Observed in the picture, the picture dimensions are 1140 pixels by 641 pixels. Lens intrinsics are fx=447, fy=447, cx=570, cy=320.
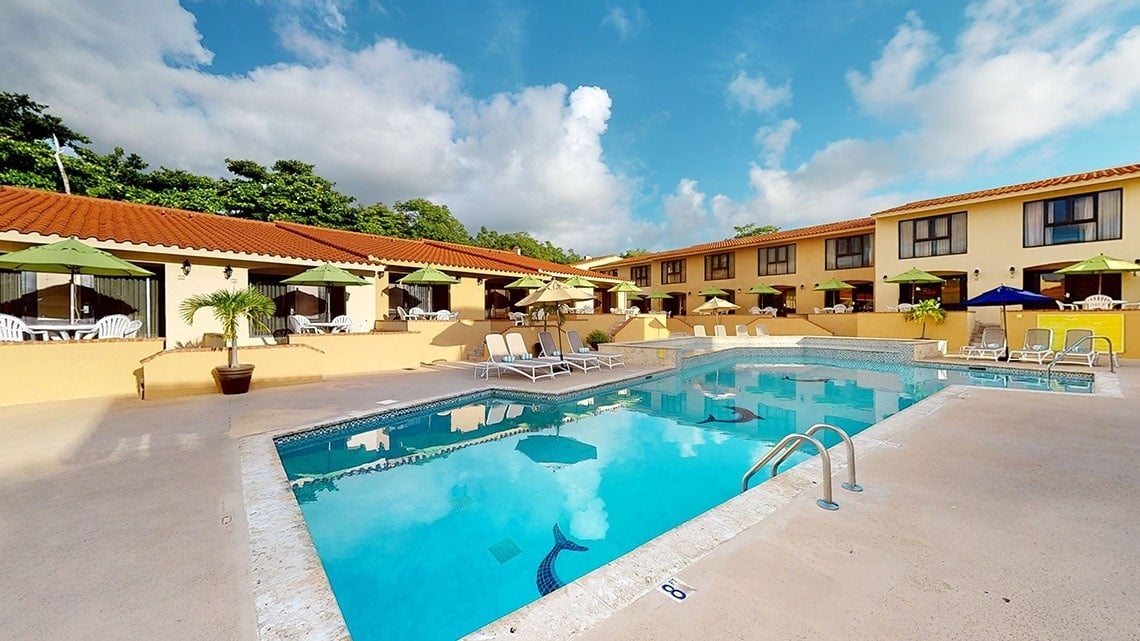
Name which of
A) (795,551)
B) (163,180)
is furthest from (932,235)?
(163,180)

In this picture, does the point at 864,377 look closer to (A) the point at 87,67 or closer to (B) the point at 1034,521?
(B) the point at 1034,521

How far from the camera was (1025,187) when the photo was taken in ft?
55.8

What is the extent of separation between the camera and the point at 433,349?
13.6 metres

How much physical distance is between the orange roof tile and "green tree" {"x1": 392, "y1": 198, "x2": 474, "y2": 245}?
89.5ft

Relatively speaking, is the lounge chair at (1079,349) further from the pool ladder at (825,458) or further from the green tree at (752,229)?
the green tree at (752,229)

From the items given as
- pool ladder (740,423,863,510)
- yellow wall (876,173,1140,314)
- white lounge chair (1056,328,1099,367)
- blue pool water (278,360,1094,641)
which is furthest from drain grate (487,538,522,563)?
yellow wall (876,173,1140,314)

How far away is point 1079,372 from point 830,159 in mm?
21445

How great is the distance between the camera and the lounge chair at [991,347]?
13.2 meters

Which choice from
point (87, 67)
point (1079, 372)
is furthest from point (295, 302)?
point (87, 67)

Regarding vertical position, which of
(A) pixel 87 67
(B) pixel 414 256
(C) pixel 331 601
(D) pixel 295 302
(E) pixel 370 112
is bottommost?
(C) pixel 331 601

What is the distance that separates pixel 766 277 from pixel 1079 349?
550 inches

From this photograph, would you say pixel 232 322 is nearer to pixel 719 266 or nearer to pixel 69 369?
pixel 69 369

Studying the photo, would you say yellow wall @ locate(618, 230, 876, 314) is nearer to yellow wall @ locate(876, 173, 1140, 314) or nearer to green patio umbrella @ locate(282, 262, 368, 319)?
yellow wall @ locate(876, 173, 1140, 314)

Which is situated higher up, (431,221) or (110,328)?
(431,221)
